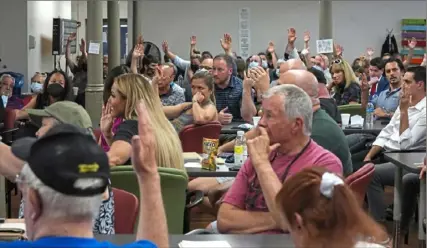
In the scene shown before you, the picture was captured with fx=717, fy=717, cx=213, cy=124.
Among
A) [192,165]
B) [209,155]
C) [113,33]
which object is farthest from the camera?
[113,33]

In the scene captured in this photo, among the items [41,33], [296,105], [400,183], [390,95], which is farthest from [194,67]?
[296,105]

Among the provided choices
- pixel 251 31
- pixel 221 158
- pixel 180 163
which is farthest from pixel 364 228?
pixel 251 31

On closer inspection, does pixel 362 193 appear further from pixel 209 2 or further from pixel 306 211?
pixel 209 2

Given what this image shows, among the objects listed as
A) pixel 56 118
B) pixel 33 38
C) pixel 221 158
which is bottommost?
pixel 221 158

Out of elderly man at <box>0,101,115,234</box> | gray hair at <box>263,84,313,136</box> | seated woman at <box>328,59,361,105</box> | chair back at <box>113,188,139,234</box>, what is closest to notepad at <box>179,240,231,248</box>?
elderly man at <box>0,101,115,234</box>

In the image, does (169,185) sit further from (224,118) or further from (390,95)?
(390,95)

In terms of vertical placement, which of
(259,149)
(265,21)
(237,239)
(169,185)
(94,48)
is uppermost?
(265,21)

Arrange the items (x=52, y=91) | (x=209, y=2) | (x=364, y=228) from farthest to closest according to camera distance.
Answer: (x=209, y=2) → (x=52, y=91) → (x=364, y=228)

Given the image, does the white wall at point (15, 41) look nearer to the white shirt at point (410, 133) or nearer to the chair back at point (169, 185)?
the white shirt at point (410, 133)

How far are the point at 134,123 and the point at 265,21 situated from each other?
13.8m

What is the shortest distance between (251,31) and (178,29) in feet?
5.86

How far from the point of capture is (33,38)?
14.4 meters

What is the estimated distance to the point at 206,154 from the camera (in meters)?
5.04

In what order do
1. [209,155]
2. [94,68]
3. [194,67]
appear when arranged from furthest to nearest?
[194,67] < [94,68] < [209,155]
